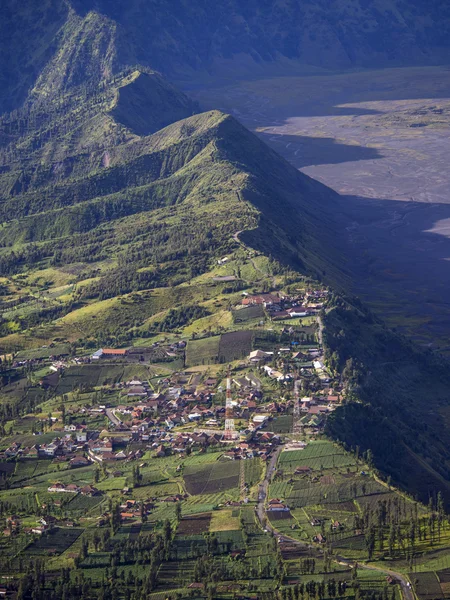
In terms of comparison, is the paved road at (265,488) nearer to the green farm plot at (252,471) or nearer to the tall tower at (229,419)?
the green farm plot at (252,471)

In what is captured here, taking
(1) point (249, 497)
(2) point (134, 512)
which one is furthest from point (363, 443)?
(2) point (134, 512)

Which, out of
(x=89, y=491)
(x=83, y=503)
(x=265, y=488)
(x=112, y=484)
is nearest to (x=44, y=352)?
(x=112, y=484)

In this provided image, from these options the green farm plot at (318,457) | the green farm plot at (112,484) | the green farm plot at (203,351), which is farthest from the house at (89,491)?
the green farm plot at (203,351)

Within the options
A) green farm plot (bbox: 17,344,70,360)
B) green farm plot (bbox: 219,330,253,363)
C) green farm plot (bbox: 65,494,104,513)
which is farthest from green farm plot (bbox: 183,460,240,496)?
green farm plot (bbox: 17,344,70,360)

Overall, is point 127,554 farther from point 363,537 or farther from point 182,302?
point 182,302

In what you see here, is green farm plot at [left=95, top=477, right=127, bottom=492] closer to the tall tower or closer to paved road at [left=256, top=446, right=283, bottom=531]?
the tall tower
